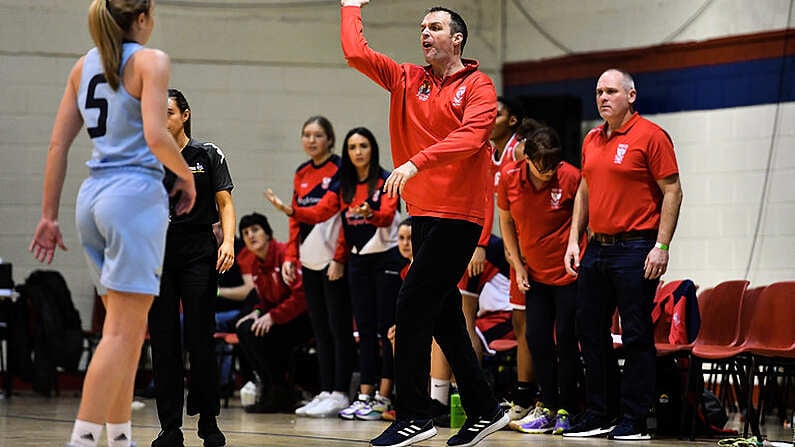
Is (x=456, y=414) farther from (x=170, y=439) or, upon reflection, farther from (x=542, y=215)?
(x=170, y=439)

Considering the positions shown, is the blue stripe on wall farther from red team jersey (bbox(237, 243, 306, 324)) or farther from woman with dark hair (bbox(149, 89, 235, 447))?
woman with dark hair (bbox(149, 89, 235, 447))

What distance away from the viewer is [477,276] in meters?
6.43

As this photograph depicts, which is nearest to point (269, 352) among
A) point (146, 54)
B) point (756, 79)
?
point (756, 79)

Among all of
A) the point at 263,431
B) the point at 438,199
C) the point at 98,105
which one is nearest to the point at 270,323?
the point at 263,431

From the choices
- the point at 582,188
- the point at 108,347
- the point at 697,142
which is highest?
the point at 697,142

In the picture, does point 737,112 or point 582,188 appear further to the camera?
point 737,112

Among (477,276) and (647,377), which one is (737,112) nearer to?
A: (477,276)

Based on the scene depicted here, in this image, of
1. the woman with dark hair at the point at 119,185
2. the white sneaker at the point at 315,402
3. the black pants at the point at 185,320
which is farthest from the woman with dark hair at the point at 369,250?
the woman with dark hair at the point at 119,185

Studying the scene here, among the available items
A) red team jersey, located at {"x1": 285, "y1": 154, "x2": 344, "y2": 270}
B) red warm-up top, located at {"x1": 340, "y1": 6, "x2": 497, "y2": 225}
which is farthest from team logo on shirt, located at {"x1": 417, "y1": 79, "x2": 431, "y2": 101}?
red team jersey, located at {"x1": 285, "y1": 154, "x2": 344, "y2": 270}

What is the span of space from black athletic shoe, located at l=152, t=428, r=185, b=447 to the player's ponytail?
66.3 inches

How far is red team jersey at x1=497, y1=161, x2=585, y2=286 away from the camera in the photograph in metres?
6.12

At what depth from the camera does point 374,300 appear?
7.05 meters

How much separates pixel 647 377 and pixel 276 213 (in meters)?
5.04

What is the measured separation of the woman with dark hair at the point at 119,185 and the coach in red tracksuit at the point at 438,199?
1191mm
